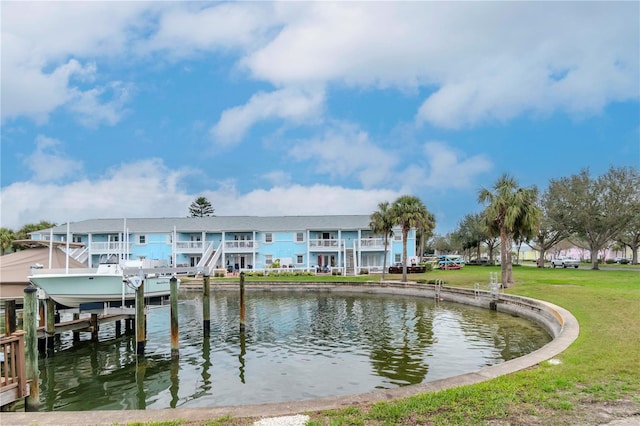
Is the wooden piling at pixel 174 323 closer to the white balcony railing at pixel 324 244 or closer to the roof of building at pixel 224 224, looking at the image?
the white balcony railing at pixel 324 244

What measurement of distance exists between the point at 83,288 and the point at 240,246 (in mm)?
35456

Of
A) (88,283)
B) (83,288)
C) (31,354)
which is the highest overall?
(88,283)

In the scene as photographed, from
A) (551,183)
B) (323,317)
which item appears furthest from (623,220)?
(323,317)

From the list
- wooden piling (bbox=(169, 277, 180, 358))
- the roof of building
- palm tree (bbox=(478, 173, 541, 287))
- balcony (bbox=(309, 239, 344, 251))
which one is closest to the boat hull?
wooden piling (bbox=(169, 277, 180, 358))

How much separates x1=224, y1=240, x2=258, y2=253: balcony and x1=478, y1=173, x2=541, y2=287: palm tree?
96.4 ft

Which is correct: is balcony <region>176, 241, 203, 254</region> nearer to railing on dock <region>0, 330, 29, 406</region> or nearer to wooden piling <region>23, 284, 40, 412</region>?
wooden piling <region>23, 284, 40, 412</region>

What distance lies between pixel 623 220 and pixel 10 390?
57709 mm

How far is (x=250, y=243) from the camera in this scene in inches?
2082

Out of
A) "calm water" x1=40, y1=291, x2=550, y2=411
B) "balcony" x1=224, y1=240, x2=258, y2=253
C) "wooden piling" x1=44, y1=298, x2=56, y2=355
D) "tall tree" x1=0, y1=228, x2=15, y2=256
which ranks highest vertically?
"tall tree" x1=0, y1=228, x2=15, y2=256

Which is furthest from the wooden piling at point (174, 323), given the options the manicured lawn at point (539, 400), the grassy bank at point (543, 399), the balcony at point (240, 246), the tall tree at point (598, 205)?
the tall tree at point (598, 205)

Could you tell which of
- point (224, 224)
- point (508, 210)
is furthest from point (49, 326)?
point (224, 224)

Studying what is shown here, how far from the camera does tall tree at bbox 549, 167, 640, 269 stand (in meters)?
49.8

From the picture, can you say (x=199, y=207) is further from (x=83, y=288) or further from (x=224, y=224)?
(x=83, y=288)

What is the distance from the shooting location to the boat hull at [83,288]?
16391 millimetres
